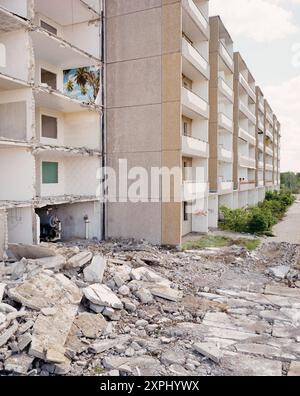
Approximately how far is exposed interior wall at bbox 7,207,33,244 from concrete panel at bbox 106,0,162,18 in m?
10.6

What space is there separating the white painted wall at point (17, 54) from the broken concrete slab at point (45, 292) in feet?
27.2

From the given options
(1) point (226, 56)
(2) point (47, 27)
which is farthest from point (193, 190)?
(1) point (226, 56)

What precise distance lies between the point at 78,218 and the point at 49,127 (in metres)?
4.89

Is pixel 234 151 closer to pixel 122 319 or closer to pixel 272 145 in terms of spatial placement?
pixel 122 319

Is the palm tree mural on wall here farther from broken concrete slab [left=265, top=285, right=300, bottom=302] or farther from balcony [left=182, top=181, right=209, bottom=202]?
broken concrete slab [left=265, top=285, right=300, bottom=302]

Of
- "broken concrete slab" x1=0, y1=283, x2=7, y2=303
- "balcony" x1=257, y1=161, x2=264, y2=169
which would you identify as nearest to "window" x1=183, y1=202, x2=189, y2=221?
"broken concrete slab" x1=0, y1=283, x2=7, y2=303

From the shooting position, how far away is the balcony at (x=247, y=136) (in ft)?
98.1

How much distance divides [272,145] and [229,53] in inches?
1319

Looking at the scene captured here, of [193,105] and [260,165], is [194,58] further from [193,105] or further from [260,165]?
[260,165]

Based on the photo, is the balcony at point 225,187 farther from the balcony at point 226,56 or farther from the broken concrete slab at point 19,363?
the broken concrete slab at point 19,363

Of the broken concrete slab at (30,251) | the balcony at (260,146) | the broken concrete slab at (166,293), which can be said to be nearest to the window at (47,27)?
the broken concrete slab at (30,251)

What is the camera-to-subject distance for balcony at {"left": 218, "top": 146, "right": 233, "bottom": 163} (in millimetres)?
23266

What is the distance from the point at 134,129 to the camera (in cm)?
1667
